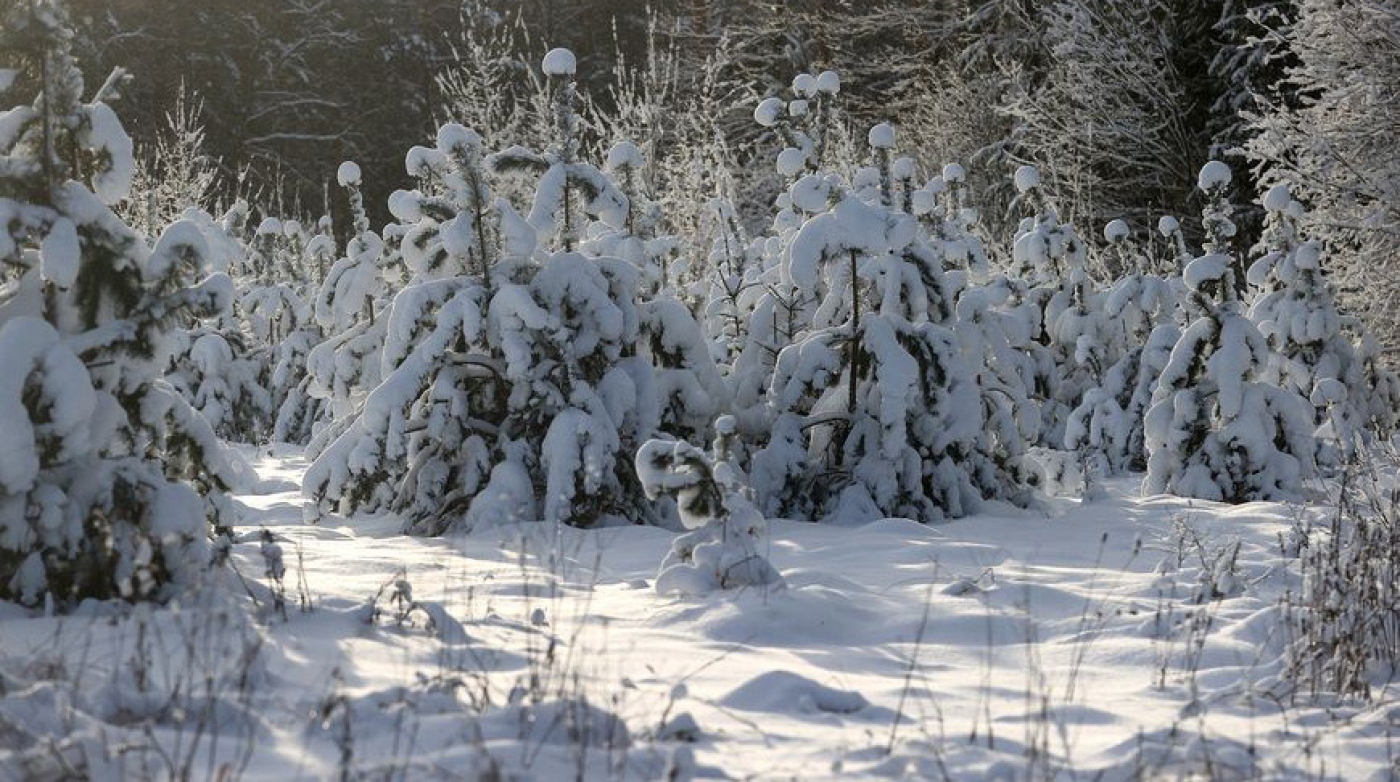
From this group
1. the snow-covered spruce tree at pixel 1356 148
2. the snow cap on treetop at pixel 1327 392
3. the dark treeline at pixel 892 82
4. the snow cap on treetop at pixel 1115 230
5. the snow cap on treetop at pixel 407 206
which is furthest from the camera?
the dark treeline at pixel 892 82

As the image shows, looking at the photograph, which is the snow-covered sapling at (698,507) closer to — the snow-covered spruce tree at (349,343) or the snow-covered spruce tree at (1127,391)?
the snow-covered spruce tree at (349,343)

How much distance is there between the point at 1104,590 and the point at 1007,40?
2155cm

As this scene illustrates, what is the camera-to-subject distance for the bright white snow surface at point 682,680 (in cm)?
305

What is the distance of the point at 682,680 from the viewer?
384 cm

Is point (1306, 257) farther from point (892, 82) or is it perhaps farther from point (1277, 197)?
point (892, 82)

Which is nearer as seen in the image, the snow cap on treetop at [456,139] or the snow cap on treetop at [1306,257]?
the snow cap on treetop at [456,139]

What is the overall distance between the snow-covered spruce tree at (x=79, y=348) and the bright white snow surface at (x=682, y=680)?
25 cm

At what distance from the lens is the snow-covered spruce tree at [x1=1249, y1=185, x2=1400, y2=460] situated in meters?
9.80

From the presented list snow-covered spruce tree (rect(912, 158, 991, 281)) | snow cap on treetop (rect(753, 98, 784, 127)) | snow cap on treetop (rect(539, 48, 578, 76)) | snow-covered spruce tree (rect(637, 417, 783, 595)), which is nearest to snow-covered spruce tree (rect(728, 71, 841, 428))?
snow cap on treetop (rect(753, 98, 784, 127))

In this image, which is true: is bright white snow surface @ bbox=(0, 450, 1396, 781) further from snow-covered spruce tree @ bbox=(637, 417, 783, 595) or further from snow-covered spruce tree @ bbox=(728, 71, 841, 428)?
snow-covered spruce tree @ bbox=(728, 71, 841, 428)

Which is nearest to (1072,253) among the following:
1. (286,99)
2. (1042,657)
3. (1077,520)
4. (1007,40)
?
(1077,520)

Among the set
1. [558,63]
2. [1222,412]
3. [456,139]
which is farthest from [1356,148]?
[456,139]

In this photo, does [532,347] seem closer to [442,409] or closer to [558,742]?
[442,409]

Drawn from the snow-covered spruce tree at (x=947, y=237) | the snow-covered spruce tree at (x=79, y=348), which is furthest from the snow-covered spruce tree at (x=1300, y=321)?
the snow-covered spruce tree at (x=79, y=348)
